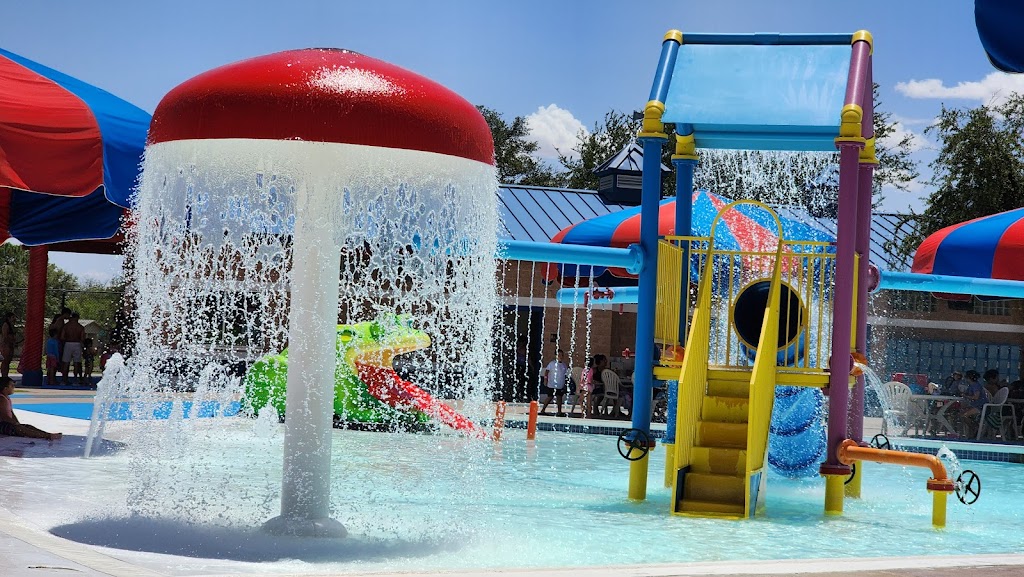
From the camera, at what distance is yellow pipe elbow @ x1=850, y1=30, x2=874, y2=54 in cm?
951

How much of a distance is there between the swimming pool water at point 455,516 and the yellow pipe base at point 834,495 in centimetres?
11

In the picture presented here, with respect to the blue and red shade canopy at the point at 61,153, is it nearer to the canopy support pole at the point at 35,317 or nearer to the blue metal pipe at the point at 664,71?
the blue metal pipe at the point at 664,71

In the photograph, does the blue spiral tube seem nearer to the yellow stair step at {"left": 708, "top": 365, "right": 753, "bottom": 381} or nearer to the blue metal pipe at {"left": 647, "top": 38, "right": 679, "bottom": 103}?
the yellow stair step at {"left": 708, "top": 365, "right": 753, "bottom": 381}

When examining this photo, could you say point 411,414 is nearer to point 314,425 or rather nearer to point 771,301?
point 771,301

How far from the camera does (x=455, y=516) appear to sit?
7.81 m

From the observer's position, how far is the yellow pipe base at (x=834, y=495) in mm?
9070

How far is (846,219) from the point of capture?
879 centimetres

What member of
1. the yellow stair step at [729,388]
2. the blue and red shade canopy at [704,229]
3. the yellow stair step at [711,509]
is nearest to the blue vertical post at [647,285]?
the yellow stair step at [729,388]

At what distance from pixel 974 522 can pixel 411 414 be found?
23.8 feet

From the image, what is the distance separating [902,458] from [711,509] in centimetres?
149

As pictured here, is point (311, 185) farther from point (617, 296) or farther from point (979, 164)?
point (979, 164)

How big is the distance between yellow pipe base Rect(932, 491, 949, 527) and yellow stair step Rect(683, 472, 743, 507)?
4.83ft

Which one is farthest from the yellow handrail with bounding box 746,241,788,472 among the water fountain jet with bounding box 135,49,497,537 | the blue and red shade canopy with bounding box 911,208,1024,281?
the blue and red shade canopy with bounding box 911,208,1024,281

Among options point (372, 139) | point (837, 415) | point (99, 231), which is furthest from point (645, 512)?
point (99, 231)
